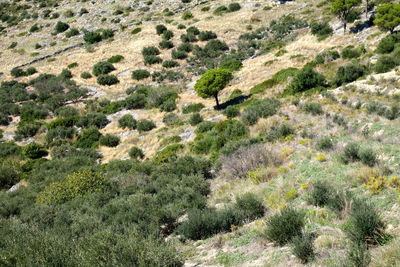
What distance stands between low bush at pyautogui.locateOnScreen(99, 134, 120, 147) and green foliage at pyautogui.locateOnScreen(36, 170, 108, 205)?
1137 cm

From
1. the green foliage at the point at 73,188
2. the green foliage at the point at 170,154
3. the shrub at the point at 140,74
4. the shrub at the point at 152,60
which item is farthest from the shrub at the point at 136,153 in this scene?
the shrub at the point at 152,60

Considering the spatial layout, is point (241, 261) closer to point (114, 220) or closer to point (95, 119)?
point (114, 220)

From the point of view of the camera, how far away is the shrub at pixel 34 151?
998 inches

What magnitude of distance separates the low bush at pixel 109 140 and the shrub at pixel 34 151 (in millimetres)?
5101

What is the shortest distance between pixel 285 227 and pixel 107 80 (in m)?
37.7

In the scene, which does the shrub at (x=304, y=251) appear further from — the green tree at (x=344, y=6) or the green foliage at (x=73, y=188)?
the green tree at (x=344, y=6)

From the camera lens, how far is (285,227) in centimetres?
646

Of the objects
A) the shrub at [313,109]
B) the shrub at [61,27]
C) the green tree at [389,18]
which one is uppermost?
the shrub at [61,27]

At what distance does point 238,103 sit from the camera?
26.5m

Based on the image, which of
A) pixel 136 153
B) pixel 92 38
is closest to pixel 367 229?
pixel 136 153

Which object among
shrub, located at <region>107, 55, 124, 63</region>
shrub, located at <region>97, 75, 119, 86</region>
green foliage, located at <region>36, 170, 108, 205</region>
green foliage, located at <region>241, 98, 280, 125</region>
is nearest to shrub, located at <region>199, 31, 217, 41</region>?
shrub, located at <region>107, 55, 124, 63</region>

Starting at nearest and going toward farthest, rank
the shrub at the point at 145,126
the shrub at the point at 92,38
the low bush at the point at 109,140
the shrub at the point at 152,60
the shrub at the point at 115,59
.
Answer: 1. the low bush at the point at 109,140
2. the shrub at the point at 145,126
3. the shrub at the point at 152,60
4. the shrub at the point at 115,59
5. the shrub at the point at 92,38

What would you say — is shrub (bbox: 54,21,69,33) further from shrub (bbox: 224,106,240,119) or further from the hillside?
shrub (bbox: 224,106,240,119)

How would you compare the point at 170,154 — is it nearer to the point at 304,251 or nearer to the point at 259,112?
the point at 259,112
